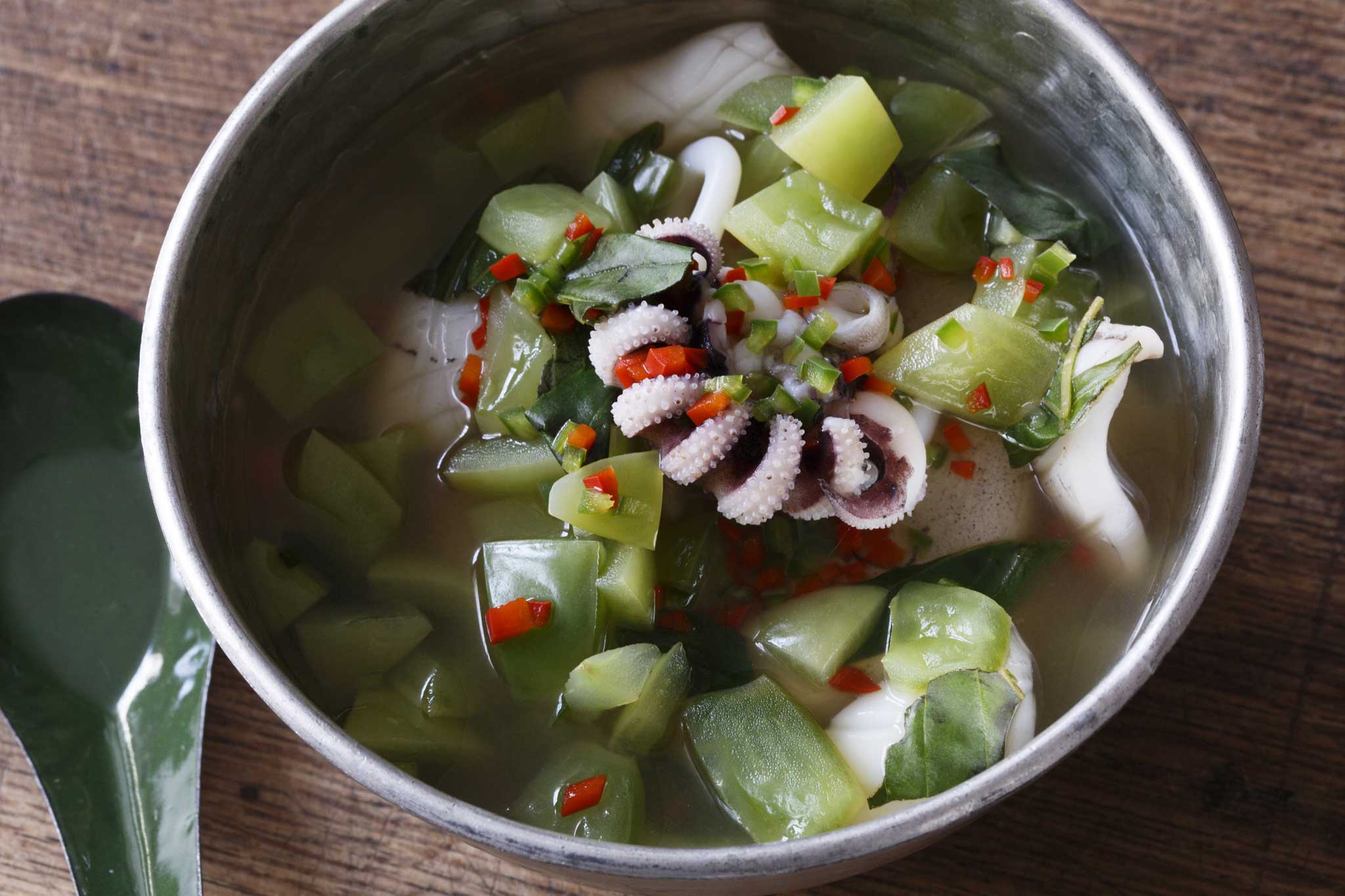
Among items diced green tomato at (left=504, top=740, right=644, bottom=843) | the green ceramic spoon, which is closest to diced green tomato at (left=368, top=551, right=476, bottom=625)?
diced green tomato at (left=504, top=740, right=644, bottom=843)

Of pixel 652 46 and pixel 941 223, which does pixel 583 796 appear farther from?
pixel 652 46

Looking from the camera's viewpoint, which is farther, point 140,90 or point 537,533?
point 140,90

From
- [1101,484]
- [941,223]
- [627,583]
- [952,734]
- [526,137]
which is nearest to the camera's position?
[952,734]

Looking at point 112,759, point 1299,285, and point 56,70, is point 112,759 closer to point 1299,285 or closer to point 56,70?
point 56,70

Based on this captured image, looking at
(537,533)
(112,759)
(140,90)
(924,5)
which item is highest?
(924,5)

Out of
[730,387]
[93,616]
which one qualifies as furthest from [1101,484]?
[93,616]

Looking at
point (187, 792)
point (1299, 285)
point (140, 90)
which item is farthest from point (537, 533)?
point (1299, 285)

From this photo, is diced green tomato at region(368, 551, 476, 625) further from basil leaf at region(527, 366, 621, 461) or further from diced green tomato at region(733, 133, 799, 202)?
diced green tomato at region(733, 133, 799, 202)
